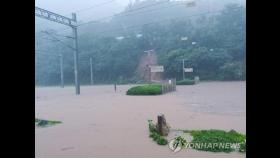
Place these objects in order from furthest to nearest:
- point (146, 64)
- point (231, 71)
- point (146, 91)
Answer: point (146, 64) → point (231, 71) → point (146, 91)

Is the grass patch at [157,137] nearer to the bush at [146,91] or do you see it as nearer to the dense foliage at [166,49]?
the bush at [146,91]

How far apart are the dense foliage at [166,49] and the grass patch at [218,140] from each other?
31.2 metres

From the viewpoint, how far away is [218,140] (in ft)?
22.0

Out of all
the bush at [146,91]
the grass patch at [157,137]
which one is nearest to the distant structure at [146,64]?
the bush at [146,91]

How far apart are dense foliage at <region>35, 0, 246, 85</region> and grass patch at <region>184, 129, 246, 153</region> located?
3123cm

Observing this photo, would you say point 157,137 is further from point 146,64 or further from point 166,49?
point 146,64

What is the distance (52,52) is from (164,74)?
948 inches

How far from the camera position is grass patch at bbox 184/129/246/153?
607cm

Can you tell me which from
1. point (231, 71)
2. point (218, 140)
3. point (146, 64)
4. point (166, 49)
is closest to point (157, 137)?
point (218, 140)

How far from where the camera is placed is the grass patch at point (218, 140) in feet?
19.9

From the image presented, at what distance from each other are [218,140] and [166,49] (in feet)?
142
